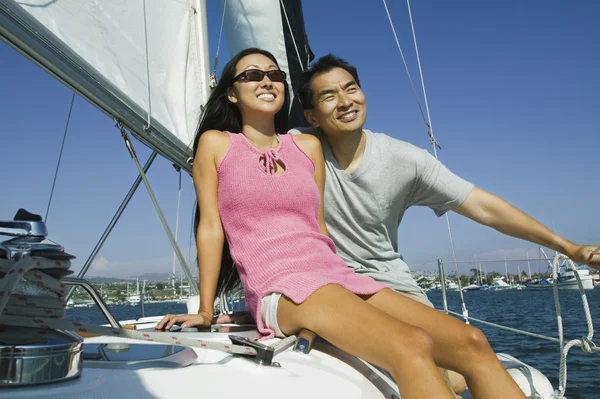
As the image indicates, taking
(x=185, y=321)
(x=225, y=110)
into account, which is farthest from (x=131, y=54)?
(x=185, y=321)

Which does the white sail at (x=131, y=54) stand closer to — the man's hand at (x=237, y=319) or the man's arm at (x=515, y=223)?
the man's hand at (x=237, y=319)

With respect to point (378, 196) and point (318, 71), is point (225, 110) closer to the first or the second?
point (318, 71)

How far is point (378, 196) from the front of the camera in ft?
7.41

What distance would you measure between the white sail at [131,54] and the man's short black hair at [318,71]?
31.3 inches

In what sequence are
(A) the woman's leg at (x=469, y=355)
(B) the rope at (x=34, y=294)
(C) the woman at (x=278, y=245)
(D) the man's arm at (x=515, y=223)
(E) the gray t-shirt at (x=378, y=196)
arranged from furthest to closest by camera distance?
(E) the gray t-shirt at (x=378, y=196) → (D) the man's arm at (x=515, y=223) → (A) the woman's leg at (x=469, y=355) → (C) the woman at (x=278, y=245) → (B) the rope at (x=34, y=294)

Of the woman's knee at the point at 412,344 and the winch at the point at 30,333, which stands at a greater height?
the winch at the point at 30,333

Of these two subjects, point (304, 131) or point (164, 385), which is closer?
point (164, 385)

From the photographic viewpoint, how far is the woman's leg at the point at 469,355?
4.60ft

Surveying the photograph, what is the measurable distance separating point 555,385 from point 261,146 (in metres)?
5.18

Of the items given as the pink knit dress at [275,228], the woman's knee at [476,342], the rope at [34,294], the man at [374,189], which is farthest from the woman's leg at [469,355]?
the rope at [34,294]

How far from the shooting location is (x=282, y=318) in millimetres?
1524

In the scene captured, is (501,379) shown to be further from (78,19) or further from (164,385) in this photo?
(78,19)

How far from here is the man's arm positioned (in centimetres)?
202

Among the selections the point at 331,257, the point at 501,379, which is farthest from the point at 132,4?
the point at 501,379
